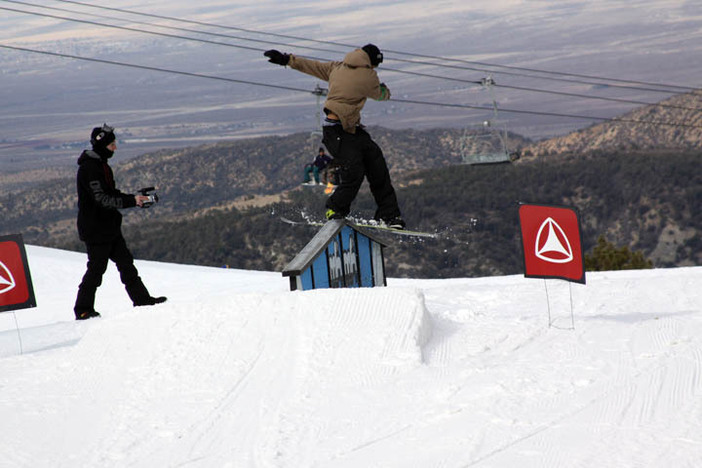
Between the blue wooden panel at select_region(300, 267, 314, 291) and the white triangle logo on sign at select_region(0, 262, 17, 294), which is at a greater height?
the white triangle logo on sign at select_region(0, 262, 17, 294)

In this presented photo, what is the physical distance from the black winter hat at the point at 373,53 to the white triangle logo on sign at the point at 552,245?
2.96 metres

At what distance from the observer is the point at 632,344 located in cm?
614

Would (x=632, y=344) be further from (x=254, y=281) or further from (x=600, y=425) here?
(x=254, y=281)

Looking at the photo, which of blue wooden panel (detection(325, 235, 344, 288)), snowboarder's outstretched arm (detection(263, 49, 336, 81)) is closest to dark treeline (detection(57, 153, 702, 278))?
blue wooden panel (detection(325, 235, 344, 288))

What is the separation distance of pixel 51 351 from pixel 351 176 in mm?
3464

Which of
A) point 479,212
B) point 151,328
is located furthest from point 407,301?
point 479,212

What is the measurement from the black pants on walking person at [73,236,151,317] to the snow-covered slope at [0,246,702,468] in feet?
1.32

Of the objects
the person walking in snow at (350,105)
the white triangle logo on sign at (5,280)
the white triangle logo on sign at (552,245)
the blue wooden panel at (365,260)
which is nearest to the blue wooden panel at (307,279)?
the person walking in snow at (350,105)

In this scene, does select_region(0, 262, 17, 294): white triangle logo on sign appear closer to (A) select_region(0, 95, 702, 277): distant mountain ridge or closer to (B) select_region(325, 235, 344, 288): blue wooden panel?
(B) select_region(325, 235, 344, 288): blue wooden panel

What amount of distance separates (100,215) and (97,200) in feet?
0.92

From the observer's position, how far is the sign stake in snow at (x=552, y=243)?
6715mm

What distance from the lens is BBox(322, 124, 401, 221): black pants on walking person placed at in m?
9.00

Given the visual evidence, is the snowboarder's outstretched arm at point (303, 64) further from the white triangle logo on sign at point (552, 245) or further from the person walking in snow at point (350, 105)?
the white triangle logo on sign at point (552, 245)

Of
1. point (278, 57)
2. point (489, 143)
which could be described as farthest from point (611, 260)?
point (278, 57)
